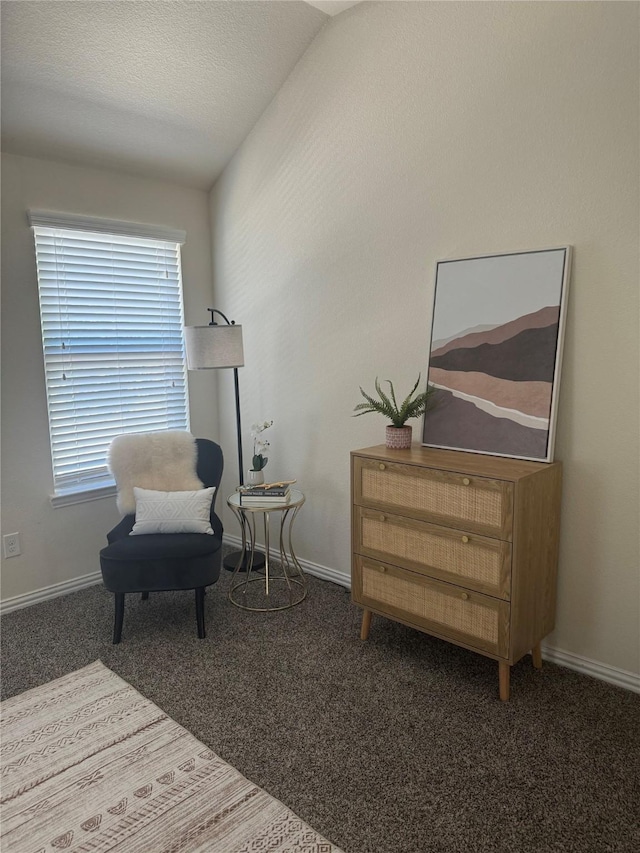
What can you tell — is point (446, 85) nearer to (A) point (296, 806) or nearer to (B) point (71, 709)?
(A) point (296, 806)

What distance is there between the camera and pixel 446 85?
257 centimetres

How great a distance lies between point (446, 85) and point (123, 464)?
2.39m

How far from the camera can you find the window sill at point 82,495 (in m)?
3.27

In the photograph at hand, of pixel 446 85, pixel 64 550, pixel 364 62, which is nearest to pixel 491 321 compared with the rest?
pixel 446 85

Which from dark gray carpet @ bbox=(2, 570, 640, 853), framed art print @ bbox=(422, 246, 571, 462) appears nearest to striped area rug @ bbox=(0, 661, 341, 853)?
dark gray carpet @ bbox=(2, 570, 640, 853)

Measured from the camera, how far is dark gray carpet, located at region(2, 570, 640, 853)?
168 centimetres

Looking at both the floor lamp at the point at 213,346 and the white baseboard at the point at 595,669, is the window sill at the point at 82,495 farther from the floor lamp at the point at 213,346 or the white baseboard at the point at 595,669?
the white baseboard at the point at 595,669

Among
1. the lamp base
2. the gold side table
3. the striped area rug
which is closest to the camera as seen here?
the striped area rug

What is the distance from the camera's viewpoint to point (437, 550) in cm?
238

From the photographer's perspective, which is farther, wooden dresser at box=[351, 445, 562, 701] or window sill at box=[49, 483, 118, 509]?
window sill at box=[49, 483, 118, 509]

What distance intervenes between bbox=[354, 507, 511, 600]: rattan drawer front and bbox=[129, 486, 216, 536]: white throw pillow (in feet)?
2.69

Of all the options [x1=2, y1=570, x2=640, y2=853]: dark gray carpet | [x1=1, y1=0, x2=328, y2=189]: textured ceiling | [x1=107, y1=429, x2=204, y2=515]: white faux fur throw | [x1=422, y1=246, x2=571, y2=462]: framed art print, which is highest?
[x1=1, y1=0, x2=328, y2=189]: textured ceiling

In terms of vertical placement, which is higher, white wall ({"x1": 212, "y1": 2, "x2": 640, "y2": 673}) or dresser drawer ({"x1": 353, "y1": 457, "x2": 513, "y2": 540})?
white wall ({"x1": 212, "y1": 2, "x2": 640, "y2": 673})

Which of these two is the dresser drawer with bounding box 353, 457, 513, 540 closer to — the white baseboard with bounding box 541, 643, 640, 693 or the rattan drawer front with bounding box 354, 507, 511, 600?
the rattan drawer front with bounding box 354, 507, 511, 600
